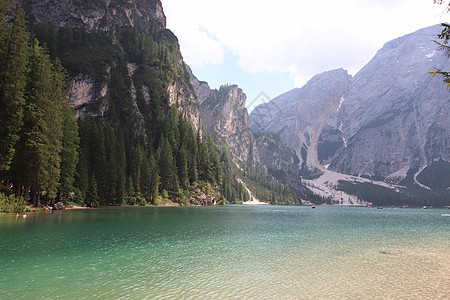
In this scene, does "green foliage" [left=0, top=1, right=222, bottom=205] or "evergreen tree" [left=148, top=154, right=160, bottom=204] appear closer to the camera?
"green foliage" [left=0, top=1, right=222, bottom=205]

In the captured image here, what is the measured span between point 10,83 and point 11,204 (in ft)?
68.9

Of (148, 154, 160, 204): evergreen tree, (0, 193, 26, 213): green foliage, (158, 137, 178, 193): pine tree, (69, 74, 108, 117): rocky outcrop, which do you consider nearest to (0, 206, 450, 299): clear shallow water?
(0, 193, 26, 213): green foliage

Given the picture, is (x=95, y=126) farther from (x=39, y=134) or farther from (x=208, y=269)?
(x=208, y=269)

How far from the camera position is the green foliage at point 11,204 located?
4819 cm

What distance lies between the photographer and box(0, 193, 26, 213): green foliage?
4819cm

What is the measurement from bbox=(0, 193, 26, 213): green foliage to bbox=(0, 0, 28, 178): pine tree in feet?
15.6

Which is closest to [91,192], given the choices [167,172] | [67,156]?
[67,156]

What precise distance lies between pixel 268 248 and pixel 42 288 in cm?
2034

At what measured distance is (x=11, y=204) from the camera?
163 feet

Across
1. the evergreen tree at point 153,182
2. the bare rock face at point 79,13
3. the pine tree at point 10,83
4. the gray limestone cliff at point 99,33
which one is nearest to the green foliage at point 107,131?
the evergreen tree at point 153,182

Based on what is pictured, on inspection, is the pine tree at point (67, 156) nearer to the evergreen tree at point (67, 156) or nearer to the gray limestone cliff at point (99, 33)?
the evergreen tree at point (67, 156)

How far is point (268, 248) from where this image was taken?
2927 centimetres

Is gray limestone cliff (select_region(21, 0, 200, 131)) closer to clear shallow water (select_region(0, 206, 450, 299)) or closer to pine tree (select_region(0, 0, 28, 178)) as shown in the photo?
pine tree (select_region(0, 0, 28, 178))

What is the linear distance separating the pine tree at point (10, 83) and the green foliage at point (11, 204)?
475 cm
